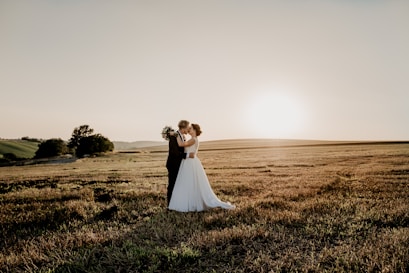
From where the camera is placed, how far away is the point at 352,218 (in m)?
7.89

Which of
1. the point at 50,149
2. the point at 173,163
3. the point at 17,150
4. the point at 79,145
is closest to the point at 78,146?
the point at 79,145

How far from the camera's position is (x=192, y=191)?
1039cm

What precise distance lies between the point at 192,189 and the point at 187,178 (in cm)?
41

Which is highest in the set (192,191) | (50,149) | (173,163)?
(173,163)

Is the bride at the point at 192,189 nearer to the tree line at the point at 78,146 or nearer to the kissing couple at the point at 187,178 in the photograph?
the kissing couple at the point at 187,178

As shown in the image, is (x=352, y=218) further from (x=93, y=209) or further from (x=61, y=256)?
(x=93, y=209)

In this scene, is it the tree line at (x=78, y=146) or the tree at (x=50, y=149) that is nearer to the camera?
the tree line at (x=78, y=146)

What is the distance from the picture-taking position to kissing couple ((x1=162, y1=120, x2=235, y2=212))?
10.2m

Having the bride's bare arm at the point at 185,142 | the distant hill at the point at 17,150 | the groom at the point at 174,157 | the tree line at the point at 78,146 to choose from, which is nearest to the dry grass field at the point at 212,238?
the groom at the point at 174,157

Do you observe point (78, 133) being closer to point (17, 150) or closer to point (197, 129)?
point (17, 150)

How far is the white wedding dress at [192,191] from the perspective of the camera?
10.2 meters

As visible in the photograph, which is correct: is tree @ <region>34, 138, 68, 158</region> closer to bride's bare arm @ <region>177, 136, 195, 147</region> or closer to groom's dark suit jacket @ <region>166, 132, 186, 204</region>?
groom's dark suit jacket @ <region>166, 132, 186, 204</region>

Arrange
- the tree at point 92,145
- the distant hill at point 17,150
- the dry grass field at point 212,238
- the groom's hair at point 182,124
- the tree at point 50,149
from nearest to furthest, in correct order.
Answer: the dry grass field at point 212,238 → the groom's hair at point 182,124 → the tree at point 92,145 → the tree at point 50,149 → the distant hill at point 17,150

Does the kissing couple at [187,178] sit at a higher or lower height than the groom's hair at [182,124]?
lower
